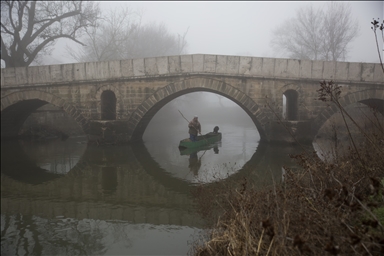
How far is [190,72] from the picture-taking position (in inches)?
412

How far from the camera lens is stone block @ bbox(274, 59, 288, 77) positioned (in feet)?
33.2

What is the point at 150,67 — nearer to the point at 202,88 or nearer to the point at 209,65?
the point at 202,88

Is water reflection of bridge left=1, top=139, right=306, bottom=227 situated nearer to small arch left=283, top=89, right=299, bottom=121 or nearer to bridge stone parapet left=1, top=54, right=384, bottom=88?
small arch left=283, top=89, right=299, bottom=121

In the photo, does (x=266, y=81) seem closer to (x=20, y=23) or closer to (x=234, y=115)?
(x=20, y=23)

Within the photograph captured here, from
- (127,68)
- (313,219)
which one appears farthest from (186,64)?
(313,219)

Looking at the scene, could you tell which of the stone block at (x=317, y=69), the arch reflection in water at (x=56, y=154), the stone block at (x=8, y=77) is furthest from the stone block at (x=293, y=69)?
the stone block at (x=8, y=77)

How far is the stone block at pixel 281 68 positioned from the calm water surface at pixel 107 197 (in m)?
2.37

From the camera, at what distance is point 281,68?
10.2 m

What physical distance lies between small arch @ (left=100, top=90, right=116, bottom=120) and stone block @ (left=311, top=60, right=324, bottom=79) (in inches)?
275

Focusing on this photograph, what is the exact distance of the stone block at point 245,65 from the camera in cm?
1020

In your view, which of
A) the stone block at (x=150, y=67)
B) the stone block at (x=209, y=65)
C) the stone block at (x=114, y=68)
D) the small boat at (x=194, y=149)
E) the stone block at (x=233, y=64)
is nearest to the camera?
the small boat at (x=194, y=149)

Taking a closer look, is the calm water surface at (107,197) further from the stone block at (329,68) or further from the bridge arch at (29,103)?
→ the stone block at (329,68)

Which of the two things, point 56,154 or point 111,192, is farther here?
point 56,154

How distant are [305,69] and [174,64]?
13.6 ft
